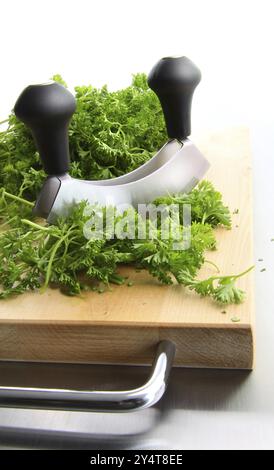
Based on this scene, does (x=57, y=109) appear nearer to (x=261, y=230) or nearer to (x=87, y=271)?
(x=87, y=271)

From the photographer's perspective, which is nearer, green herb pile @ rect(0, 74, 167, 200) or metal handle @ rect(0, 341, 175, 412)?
metal handle @ rect(0, 341, 175, 412)

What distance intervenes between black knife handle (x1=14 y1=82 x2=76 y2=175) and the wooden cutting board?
0.21 metres

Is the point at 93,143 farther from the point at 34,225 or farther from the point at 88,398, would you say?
the point at 88,398

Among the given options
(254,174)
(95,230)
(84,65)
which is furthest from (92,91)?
(84,65)

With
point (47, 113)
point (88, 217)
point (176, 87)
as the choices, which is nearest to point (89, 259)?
point (88, 217)

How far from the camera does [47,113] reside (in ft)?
3.57

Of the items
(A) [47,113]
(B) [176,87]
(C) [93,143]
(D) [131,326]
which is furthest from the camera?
(C) [93,143]

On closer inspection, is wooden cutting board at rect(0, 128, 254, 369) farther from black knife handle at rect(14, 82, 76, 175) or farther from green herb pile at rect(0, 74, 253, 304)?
black knife handle at rect(14, 82, 76, 175)

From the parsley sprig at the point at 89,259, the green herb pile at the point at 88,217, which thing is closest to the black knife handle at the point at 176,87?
the green herb pile at the point at 88,217

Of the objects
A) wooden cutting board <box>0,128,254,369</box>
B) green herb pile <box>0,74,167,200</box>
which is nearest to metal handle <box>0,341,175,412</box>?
wooden cutting board <box>0,128,254,369</box>

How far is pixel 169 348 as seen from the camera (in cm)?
96

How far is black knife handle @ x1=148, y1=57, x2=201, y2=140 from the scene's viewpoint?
128 centimetres

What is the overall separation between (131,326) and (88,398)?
5.7 inches

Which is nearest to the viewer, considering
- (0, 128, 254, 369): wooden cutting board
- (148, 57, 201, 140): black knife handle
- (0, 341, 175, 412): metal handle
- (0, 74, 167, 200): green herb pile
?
(0, 341, 175, 412): metal handle
